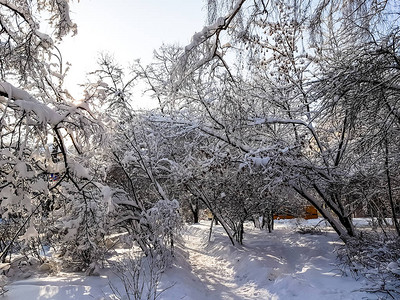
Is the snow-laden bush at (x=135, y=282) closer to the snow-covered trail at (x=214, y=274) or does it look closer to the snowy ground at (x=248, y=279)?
the snowy ground at (x=248, y=279)

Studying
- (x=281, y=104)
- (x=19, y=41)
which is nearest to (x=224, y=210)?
(x=281, y=104)

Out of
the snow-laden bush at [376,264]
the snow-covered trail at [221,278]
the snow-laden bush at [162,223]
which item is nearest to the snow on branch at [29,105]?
the snow-laden bush at [376,264]

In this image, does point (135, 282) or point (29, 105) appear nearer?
point (29, 105)

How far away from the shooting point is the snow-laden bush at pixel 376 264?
5.11 m

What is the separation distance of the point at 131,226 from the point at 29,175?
7602 mm

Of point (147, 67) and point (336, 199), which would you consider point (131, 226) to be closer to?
point (336, 199)

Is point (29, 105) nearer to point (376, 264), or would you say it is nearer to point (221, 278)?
point (376, 264)

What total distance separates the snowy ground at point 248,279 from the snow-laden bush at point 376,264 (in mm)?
263

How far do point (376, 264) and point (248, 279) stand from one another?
12.3ft

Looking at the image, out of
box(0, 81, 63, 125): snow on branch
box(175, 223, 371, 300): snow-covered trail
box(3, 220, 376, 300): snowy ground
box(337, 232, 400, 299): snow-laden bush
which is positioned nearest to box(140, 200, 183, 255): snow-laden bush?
box(3, 220, 376, 300): snowy ground

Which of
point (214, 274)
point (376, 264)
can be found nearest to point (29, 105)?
point (376, 264)

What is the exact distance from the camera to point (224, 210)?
511 inches

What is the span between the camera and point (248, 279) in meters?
8.65

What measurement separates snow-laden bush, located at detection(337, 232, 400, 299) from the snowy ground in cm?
26
